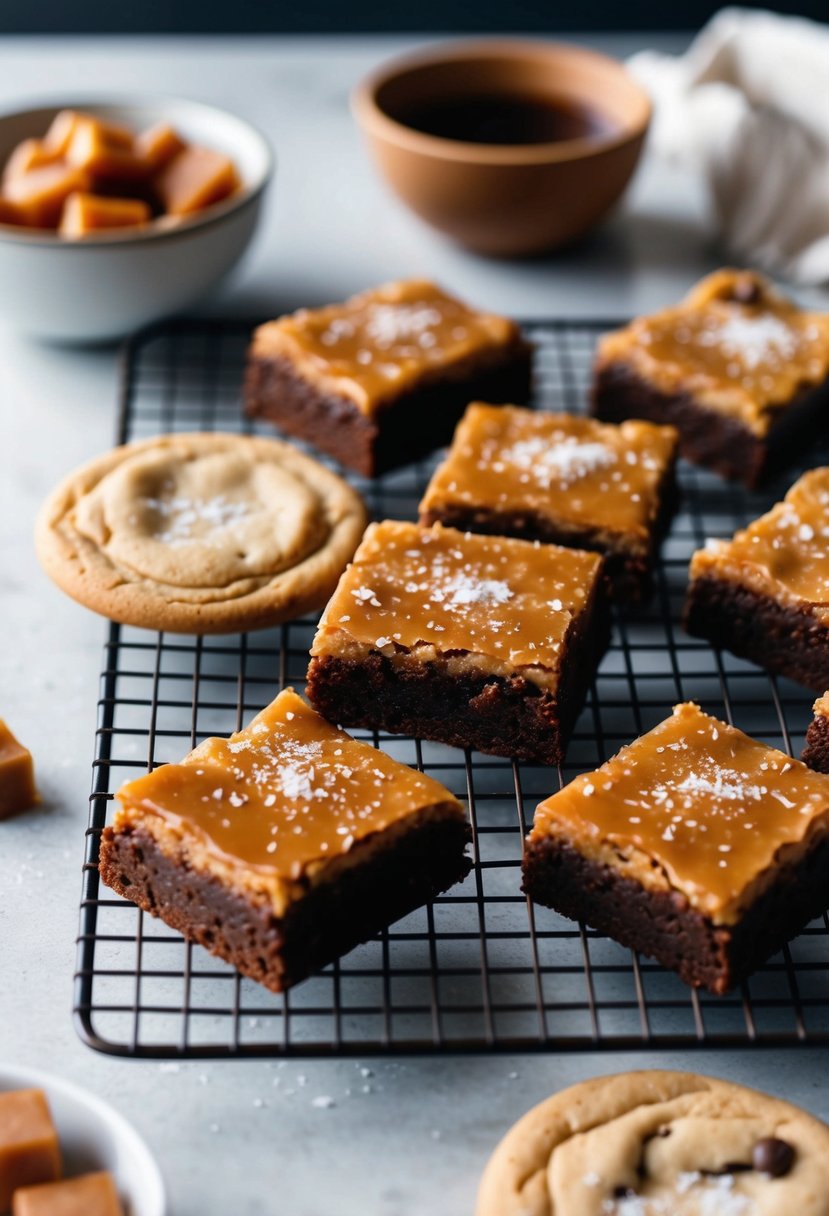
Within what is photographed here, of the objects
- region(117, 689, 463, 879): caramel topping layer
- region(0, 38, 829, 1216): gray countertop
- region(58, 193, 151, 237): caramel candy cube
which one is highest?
region(58, 193, 151, 237): caramel candy cube

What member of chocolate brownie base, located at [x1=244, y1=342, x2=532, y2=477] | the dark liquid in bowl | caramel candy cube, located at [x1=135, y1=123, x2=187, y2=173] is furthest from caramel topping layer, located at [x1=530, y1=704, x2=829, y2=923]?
the dark liquid in bowl

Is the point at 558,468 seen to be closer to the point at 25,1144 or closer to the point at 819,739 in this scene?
the point at 819,739

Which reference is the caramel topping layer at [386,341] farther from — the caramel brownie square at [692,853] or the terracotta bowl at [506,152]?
the caramel brownie square at [692,853]

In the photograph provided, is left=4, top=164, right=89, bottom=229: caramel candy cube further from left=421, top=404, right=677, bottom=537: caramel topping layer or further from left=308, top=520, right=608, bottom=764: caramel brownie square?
left=308, top=520, right=608, bottom=764: caramel brownie square

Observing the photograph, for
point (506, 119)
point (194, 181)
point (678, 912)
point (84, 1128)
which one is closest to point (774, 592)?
point (678, 912)

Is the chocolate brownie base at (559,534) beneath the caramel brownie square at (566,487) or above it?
beneath

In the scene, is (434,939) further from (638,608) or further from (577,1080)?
(638,608)

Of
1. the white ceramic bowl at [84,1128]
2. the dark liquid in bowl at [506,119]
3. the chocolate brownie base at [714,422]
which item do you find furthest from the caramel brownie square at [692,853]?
the dark liquid in bowl at [506,119]
